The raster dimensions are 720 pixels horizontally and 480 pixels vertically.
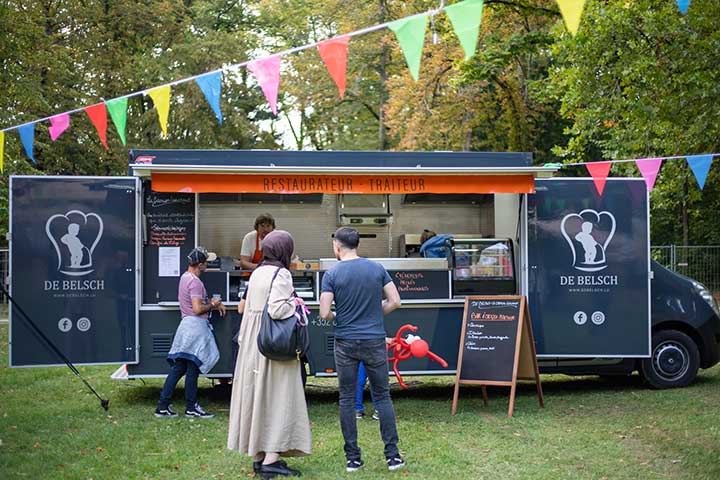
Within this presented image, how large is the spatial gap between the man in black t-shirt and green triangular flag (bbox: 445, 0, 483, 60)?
1.55 m

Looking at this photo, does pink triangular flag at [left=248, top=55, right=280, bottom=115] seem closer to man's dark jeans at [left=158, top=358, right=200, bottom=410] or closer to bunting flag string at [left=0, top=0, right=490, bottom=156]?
bunting flag string at [left=0, top=0, right=490, bottom=156]

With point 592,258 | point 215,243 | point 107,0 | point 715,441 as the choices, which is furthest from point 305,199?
point 107,0

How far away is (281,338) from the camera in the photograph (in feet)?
19.1

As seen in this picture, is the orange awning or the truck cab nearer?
the orange awning

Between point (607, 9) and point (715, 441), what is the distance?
27.4ft

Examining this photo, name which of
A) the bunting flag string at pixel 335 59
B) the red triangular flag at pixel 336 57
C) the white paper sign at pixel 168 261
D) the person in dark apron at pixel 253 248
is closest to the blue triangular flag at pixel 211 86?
the bunting flag string at pixel 335 59

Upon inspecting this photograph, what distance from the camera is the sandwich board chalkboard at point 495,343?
8.66 m

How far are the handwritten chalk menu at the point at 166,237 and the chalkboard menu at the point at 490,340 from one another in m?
2.99

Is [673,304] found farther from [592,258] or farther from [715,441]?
[715,441]

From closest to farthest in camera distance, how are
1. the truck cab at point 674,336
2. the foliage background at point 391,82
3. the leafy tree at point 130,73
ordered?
the truck cab at point 674,336
the foliage background at point 391,82
the leafy tree at point 130,73

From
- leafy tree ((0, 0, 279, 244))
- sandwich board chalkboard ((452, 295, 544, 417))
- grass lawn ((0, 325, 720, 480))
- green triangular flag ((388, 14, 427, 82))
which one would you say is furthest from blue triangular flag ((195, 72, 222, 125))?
leafy tree ((0, 0, 279, 244))

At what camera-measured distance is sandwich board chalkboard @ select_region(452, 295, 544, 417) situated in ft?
28.4

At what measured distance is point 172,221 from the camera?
9266mm

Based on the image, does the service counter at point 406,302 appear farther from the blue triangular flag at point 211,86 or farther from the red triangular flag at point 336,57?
the red triangular flag at point 336,57
